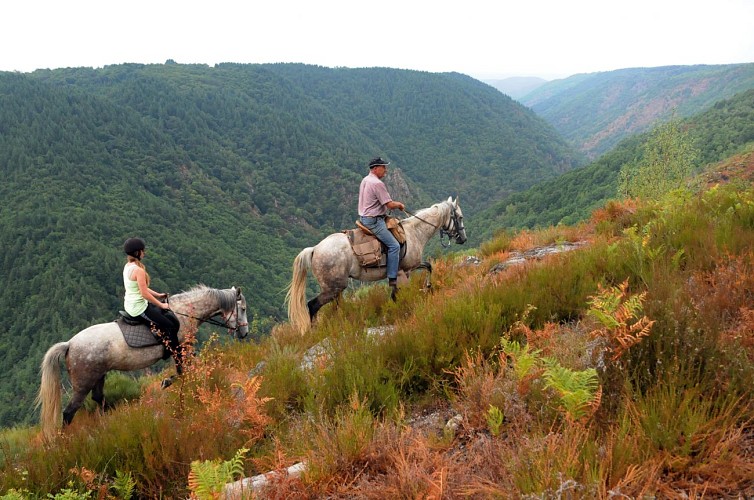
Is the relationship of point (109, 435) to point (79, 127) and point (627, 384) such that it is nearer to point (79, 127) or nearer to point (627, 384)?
point (627, 384)

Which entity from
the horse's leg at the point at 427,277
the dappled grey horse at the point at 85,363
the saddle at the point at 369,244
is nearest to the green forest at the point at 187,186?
the horse's leg at the point at 427,277

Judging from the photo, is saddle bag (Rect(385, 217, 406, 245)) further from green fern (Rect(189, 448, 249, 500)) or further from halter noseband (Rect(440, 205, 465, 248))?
green fern (Rect(189, 448, 249, 500))

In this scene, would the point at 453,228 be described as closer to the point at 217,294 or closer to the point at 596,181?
the point at 217,294

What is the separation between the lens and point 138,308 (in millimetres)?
5973

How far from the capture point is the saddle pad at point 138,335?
6054 mm

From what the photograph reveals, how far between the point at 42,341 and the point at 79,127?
305ft

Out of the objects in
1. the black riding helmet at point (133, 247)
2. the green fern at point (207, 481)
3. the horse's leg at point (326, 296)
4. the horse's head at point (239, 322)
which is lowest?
the horse's head at point (239, 322)

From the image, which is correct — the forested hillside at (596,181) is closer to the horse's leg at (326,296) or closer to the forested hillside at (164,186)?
the forested hillside at (164,186)

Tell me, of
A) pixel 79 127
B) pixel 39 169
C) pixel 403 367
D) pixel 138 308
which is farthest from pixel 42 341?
pixel 79 127

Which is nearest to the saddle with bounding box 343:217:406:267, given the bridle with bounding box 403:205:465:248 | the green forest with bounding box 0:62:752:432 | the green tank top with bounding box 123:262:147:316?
the bridle with bounding box 403:205:465:248

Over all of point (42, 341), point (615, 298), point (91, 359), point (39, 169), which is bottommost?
point (42, 341)

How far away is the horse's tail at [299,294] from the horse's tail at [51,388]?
11.0 feet

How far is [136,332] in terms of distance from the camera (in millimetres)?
6102

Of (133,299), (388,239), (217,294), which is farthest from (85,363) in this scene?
(388,239)
